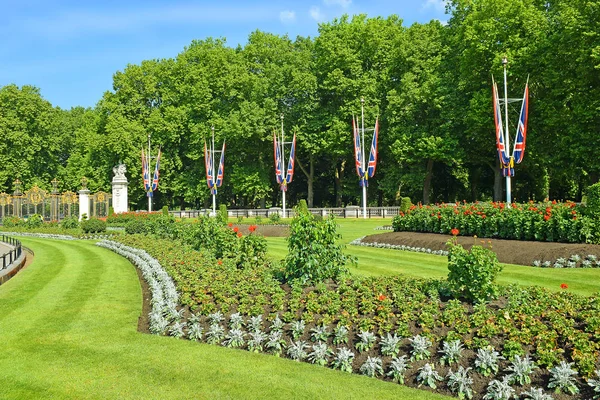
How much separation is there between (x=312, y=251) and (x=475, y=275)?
3248 millimetres

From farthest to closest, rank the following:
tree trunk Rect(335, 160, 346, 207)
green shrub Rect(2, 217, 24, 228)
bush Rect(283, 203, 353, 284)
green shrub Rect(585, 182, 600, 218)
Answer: tree trunk Rect(335, 160, 346, 207), green shrub Rect(2, 217, 24, 228), green shrub Rect(585, 182, 600, 218), bush Rect(283, 203, 353, 284)

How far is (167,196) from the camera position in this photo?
6456 centimetres

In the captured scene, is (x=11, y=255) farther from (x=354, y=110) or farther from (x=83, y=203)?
(x=354, y=110)

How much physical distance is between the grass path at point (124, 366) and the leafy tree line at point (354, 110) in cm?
2994

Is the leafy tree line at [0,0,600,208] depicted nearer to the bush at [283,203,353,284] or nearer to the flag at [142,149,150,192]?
the flag at [142,149,150,192]

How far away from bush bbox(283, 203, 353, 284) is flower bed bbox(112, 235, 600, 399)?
1.04 ft

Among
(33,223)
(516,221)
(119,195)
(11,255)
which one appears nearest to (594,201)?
(516,221)

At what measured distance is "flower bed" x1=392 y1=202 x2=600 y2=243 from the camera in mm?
14586

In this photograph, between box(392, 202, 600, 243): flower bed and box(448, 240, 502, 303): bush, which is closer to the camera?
box(448, 240, 502, 303): bush

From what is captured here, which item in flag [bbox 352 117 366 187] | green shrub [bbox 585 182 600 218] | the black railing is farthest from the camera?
flag [bbox 352 117 366 187]

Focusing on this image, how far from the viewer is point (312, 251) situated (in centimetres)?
1006

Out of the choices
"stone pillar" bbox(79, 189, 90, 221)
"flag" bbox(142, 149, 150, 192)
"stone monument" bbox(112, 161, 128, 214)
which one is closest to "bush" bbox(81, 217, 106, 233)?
"stone pillar" bbox(79, 189, 90, 221)

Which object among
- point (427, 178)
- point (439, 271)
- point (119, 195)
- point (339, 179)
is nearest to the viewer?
point (439, 271)

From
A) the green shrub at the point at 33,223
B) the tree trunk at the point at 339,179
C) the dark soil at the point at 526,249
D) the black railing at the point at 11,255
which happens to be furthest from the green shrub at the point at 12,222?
the dark soil at the point at 526,249
